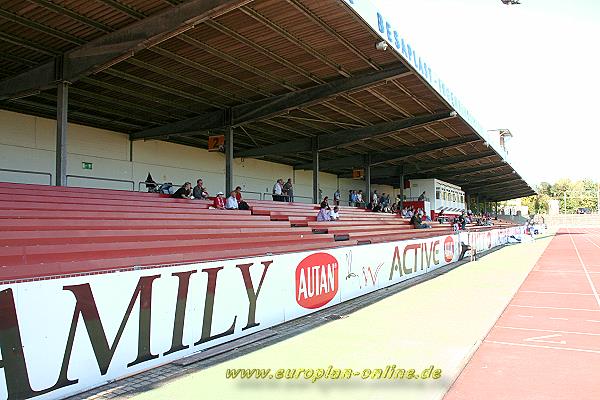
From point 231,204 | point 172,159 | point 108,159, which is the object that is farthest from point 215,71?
point 172,159

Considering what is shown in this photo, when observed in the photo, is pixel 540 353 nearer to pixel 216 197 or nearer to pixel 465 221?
pixel 216 197

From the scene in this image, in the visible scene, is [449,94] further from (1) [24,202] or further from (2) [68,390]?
(2) [68,390]

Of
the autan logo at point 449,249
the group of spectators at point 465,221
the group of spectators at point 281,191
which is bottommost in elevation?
the autan logo at point 449,249

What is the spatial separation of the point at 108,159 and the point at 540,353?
51.0ft

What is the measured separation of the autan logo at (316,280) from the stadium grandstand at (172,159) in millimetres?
38

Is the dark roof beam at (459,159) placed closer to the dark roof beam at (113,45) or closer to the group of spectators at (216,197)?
the group of spectators at (216,197)

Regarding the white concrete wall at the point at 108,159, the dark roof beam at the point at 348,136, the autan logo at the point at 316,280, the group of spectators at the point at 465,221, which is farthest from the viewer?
the group of spectators at the point at 465,221

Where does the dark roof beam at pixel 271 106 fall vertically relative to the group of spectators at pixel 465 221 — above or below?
above

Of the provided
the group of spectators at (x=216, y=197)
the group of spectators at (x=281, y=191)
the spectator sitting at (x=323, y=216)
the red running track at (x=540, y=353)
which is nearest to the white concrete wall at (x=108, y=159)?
the group of spectators at (x=281, y=191)

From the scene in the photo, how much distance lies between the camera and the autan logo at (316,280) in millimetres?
8312

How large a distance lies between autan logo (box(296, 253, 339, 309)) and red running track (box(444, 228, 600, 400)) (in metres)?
3.01

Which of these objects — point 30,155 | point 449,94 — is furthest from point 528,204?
point 30,155

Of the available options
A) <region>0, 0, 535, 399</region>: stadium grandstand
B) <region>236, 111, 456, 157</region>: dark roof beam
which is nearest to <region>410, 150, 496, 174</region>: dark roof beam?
<region>0, 0, 535, 399</region>: stadium grandstand

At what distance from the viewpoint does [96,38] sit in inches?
404
